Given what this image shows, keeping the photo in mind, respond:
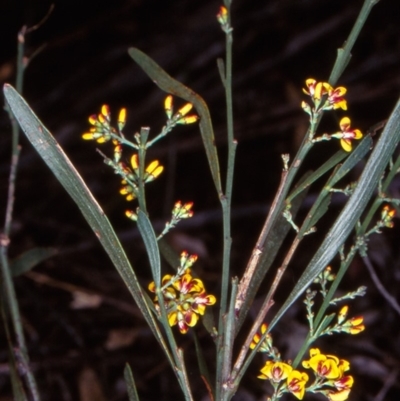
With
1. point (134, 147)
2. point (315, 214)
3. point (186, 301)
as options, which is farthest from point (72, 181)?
point (315, 214)

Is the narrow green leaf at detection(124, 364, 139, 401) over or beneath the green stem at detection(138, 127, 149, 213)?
beneath

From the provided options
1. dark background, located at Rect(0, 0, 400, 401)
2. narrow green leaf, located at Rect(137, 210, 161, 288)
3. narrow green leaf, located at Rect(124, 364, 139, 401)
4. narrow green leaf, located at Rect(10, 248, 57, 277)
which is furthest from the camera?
dark background, located at Rect(0, 0, 400, 401)

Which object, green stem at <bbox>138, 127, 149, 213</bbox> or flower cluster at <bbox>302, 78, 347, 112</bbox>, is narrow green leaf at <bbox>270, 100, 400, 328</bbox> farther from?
green stem at <bbox>138, 127, 149, 213</bbox>

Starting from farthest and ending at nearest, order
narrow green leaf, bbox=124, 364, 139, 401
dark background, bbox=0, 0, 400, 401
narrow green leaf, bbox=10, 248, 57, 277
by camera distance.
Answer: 1. dark background, bbox=0, 0, 400, 401
2. narrow green leaf, bbox=10, 248, 57, 277
3. narrow green leaf, bbox=124, 364, 139, 401

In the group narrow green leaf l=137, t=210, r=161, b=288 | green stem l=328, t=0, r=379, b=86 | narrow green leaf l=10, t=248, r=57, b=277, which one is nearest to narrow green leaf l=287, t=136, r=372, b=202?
green stem l=328, t=0, r=379, b=86

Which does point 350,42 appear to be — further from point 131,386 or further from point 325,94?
point 131,386
